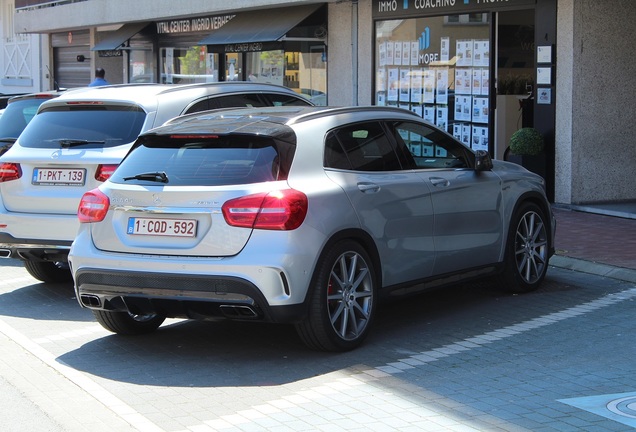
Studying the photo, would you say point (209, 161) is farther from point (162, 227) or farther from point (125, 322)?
point (125, 322)

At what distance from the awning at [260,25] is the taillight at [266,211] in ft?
42.2

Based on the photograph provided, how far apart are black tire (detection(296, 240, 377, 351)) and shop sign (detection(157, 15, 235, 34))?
16328mm

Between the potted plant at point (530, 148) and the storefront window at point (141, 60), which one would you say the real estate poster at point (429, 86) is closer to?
the potted plant at point (530, 148)

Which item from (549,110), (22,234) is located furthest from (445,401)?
(549,110)

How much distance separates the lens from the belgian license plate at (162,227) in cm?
692

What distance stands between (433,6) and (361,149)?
9.56 meters

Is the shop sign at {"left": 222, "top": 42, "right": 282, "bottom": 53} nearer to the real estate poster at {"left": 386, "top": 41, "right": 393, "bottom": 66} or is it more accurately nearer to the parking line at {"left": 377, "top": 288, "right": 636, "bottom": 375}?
the real estate poster at {"left": 386, "top": 41, "right": 393, "bottom": 66}

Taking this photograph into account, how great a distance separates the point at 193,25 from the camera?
25000 mm

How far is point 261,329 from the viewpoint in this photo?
809 cm

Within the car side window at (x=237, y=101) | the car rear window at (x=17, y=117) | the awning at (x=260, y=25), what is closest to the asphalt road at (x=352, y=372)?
the car side window at (x=237, y=101)

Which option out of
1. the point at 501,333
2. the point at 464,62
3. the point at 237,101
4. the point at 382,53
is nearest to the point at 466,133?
the point at 464,62

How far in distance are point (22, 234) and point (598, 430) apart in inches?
216

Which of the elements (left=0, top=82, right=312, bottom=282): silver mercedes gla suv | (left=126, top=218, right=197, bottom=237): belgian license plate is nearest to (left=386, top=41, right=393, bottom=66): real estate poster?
(left=0, top=82, right=312, bottom=282): silver mercedes gla suv

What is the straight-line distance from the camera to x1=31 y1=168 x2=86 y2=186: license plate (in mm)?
9109
